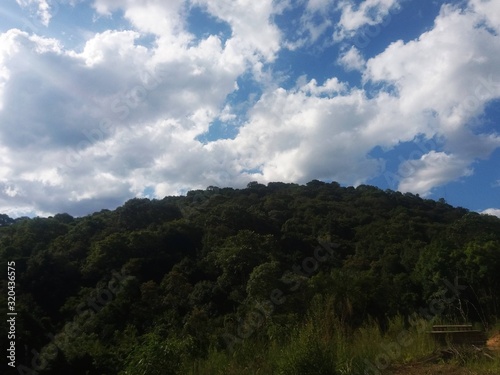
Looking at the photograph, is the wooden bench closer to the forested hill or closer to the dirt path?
the dirt path

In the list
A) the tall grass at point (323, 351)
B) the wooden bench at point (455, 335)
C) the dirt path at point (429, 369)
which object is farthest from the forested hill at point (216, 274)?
the wooden bench at point (455, 335)

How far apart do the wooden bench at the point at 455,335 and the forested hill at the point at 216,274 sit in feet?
3.78

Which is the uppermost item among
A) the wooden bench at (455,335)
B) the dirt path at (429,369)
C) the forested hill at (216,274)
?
the forested hill at (216,274)

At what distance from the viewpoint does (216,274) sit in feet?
87.0

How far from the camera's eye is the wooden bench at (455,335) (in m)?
6.00

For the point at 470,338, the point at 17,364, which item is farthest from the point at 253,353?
the point at 17,364

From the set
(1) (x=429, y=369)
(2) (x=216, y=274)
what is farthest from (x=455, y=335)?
(2) (x=216, y=274)

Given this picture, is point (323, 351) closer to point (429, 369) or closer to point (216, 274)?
point (429, 369)

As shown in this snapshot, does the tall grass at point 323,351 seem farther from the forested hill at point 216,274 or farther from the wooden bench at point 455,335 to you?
the forested hill at point 216,274

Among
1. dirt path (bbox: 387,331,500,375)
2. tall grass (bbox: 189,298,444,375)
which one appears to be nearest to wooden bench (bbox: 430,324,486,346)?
tall grass (bbox: 189,298,444,375)

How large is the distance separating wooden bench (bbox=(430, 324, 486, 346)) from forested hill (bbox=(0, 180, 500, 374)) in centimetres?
115

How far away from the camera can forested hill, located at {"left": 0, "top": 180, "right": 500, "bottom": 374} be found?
34.0ft

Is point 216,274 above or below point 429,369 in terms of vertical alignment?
above

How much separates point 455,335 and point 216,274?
69.2 ft
